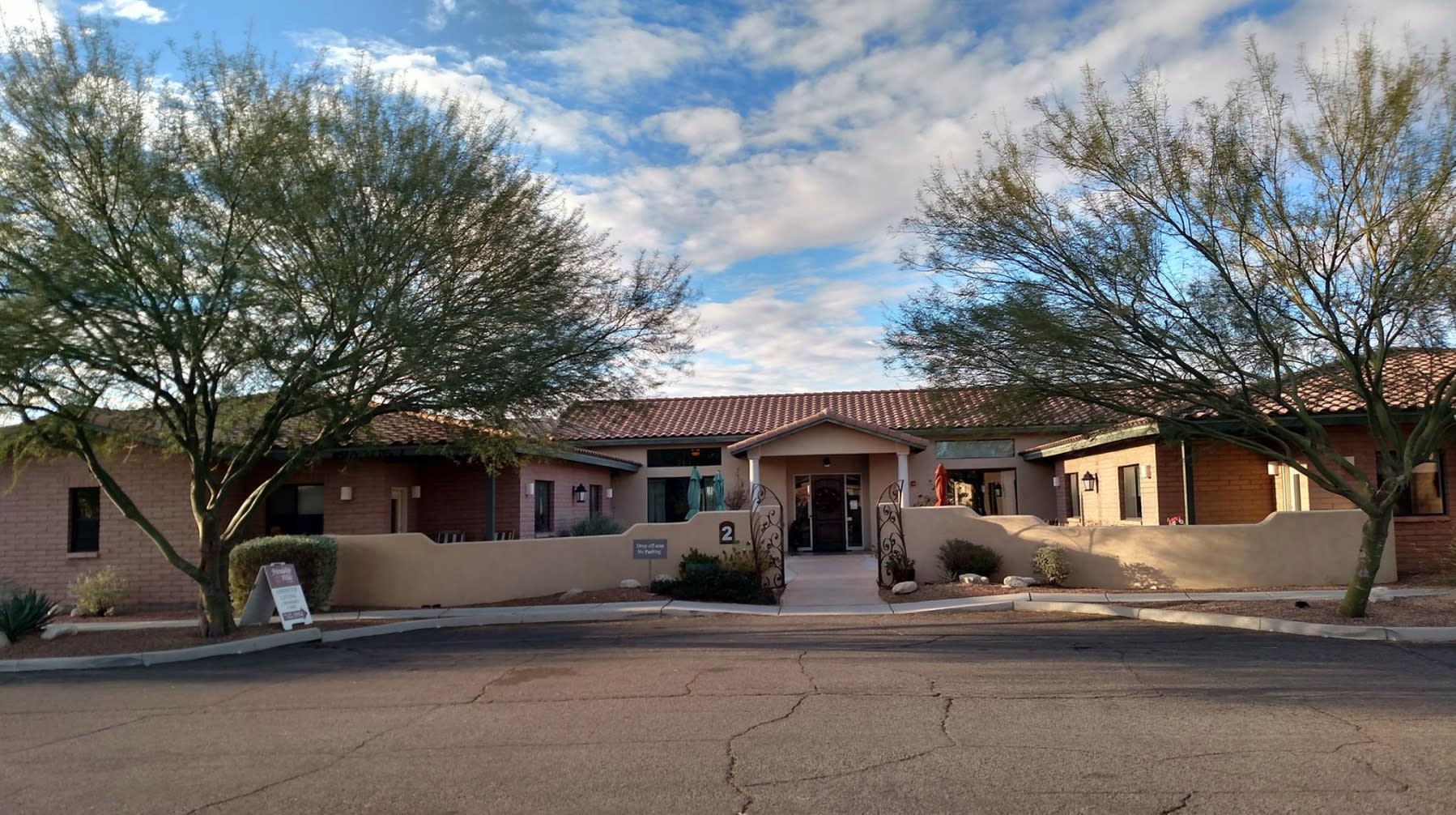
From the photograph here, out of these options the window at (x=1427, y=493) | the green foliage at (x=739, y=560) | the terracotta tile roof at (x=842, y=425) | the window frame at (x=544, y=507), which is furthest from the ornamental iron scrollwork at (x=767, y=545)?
the window at (x=1427, y=493)

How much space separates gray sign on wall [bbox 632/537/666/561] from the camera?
19.8m

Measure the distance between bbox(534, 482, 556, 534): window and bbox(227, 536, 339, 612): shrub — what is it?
23.9ft

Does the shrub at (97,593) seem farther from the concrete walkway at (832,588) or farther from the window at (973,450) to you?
the window at (973,450)

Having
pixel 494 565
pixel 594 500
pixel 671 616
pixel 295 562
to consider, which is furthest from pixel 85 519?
pixel 594 500

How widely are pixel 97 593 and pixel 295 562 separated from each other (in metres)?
4.18

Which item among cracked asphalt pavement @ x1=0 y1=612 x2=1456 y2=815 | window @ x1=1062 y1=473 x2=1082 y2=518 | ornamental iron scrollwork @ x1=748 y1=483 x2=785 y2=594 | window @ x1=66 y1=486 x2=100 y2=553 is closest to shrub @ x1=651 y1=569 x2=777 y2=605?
ornamental iron scrollwork @ x1=748 y1=483 x2=785 y2=594

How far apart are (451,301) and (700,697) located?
6.97m

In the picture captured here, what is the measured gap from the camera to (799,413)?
121 ft

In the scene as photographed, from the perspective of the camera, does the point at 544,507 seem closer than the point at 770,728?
No

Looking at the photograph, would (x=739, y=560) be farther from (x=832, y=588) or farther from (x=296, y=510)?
(x=296, y=510)

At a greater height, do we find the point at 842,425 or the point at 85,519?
the point at 842,425

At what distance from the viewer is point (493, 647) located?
14000mm

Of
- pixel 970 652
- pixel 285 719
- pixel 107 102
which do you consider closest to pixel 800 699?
pixel 970 652

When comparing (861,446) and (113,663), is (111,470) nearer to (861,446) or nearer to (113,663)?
(113,663)
